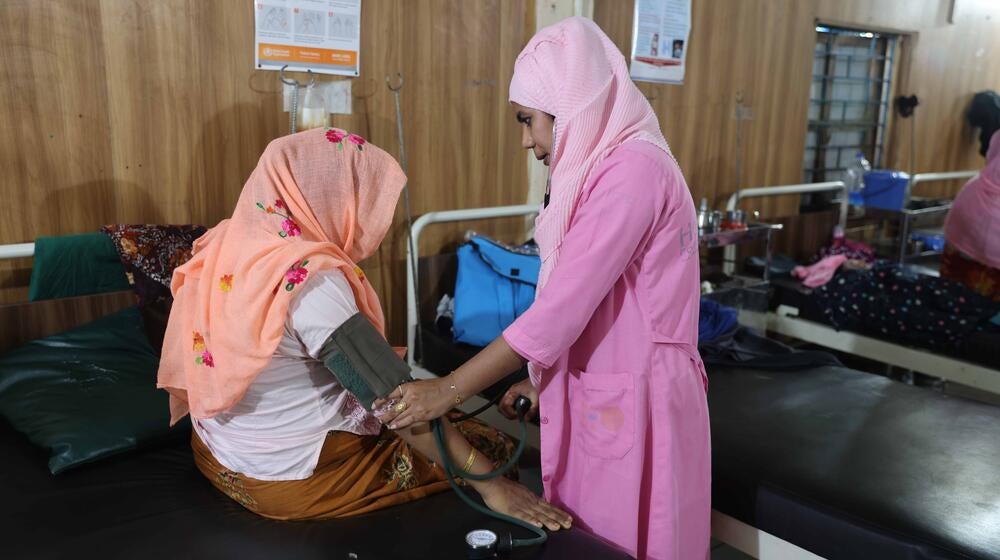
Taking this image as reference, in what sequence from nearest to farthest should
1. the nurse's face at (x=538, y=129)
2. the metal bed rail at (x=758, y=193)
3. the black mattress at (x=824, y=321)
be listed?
the nurse's face at (x=538, y=129), the black mattress at (x=824, y=321), the metal bed rail at (x=758, y=193)

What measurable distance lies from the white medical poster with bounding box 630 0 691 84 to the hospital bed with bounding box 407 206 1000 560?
172cm

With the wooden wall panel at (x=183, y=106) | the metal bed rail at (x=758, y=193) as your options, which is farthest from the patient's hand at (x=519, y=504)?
the metal bed rail at (x=758, y=193)

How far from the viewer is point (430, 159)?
3.13 metres

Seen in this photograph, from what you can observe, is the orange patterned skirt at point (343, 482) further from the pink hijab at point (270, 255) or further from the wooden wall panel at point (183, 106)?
the wooden wall panel at point (183, 106)

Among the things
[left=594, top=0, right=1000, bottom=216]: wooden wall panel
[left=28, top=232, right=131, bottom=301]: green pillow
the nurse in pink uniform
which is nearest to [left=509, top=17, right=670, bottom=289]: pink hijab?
the nurse in pink uniform

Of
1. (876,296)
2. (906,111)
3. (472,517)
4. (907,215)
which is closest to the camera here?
(472,517)

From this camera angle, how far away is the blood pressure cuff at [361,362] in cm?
150

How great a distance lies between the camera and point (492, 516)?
1.70 m

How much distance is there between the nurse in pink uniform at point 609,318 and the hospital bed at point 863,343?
219 centimetres

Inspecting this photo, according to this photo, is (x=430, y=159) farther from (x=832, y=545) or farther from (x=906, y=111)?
(x=906, y=111)

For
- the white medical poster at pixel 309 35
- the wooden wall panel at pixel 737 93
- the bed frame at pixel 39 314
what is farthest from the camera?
the wooden wall panel at pixel 737 93

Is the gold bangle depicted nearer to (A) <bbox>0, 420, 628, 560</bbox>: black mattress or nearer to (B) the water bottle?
(A) <bbox>0, 420, 628, 560</bbox>: black mattress

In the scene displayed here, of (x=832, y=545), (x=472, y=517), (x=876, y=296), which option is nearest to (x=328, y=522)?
(x=472, y=517)

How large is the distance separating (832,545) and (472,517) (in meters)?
0.85
